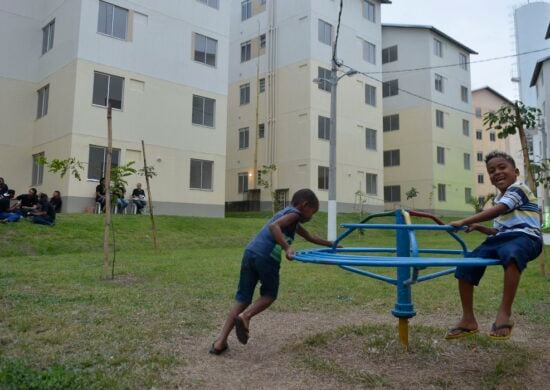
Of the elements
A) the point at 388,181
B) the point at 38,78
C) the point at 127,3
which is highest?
the point at 127,3

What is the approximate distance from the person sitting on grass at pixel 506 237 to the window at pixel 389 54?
3697cm

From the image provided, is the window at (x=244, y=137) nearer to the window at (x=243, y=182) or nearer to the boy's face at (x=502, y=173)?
the window at (x=243, y=182)

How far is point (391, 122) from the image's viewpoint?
40.2 meters

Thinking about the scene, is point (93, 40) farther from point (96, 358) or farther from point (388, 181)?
point (388, 181)

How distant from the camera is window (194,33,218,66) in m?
25.0

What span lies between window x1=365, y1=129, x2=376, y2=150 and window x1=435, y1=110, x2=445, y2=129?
7625 mm

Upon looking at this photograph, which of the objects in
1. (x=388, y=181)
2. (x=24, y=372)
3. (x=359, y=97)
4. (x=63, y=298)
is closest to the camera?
(x=24, y=372)

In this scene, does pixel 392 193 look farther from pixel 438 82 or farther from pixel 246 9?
pixel 246 9

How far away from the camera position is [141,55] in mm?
22922

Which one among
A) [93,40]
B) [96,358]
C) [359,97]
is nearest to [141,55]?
[93,40]

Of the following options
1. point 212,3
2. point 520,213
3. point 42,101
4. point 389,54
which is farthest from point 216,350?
point 389,54

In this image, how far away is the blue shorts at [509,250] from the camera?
3641 mm

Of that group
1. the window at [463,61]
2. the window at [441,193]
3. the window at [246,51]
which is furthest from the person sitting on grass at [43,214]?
the window at [463,61]

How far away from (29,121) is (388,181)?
25881mm
